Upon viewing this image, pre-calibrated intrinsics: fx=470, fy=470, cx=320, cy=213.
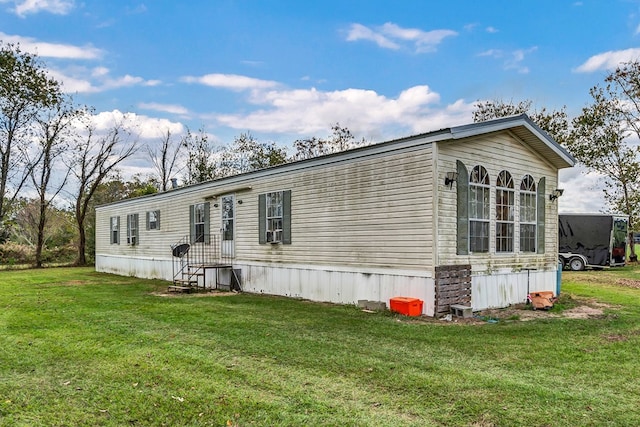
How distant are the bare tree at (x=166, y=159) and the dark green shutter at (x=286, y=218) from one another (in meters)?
21.7

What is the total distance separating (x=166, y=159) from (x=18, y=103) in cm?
986

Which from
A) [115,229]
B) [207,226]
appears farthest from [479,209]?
[115,229]

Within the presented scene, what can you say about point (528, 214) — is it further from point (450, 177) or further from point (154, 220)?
point (154, 220)

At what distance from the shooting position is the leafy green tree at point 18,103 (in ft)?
71.7

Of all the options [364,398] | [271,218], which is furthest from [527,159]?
[364,398]

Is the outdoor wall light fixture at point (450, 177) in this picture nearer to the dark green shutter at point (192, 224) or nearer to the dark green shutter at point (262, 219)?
the dark green shutter at point (262, 219)

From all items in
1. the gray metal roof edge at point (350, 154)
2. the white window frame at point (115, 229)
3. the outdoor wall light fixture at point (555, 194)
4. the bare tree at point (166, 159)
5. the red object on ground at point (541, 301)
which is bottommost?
the red object on ground at point (541, 301)

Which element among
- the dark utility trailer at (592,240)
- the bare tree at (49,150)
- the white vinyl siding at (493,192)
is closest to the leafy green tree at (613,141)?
the dark utility trailer at (592,240)

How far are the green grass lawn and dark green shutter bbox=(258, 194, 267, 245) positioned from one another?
3.59 m

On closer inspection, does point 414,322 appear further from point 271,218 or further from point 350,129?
point 350,129

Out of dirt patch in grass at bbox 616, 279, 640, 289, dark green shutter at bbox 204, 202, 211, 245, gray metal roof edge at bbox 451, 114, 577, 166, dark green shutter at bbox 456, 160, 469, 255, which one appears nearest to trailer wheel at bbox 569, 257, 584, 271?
dirt patch in grass at bbox 616, 279, 640, 289

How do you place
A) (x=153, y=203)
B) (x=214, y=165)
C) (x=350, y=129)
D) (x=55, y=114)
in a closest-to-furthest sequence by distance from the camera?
(x=153, y=203)
(x=55, y=114)
(x=350, y=129)
(x=214, y=165)

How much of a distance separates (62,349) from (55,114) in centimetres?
2208

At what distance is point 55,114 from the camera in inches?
943
